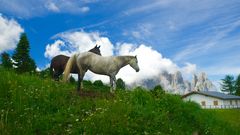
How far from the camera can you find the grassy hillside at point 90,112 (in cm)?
1063

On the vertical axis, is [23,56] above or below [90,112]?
above

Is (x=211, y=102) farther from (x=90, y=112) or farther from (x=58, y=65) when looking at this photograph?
(x=90, y=112)

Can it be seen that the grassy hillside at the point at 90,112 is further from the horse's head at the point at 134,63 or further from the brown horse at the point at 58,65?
the brown horse at the point at 58,65

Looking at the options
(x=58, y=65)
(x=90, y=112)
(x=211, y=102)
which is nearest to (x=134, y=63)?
(x=90, y=112)

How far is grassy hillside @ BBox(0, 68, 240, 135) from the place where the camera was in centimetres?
1063

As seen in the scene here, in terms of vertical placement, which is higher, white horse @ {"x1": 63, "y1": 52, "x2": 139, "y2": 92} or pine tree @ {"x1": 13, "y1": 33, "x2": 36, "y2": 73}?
pine tree @ {"x1": 13, "y1": 33, "x2": 36, "y2": 73}

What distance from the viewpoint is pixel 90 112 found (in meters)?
11.9

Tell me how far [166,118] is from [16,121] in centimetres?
592

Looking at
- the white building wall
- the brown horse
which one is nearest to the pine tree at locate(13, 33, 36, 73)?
the brown horse

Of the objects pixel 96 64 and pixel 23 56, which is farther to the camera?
pixel 23 56

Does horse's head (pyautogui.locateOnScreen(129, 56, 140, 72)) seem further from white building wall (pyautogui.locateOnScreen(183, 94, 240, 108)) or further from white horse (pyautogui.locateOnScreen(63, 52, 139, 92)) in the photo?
white building wall (pyautogui.locateOnScreen(183, 94, 240, 108))

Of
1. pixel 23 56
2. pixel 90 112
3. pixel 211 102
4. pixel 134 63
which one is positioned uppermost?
pixel 23 56

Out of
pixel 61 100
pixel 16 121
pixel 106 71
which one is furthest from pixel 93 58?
pixel 16 121

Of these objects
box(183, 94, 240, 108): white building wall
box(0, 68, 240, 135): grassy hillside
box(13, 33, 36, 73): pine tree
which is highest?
box(13, 33, 36, 73): pine tree
